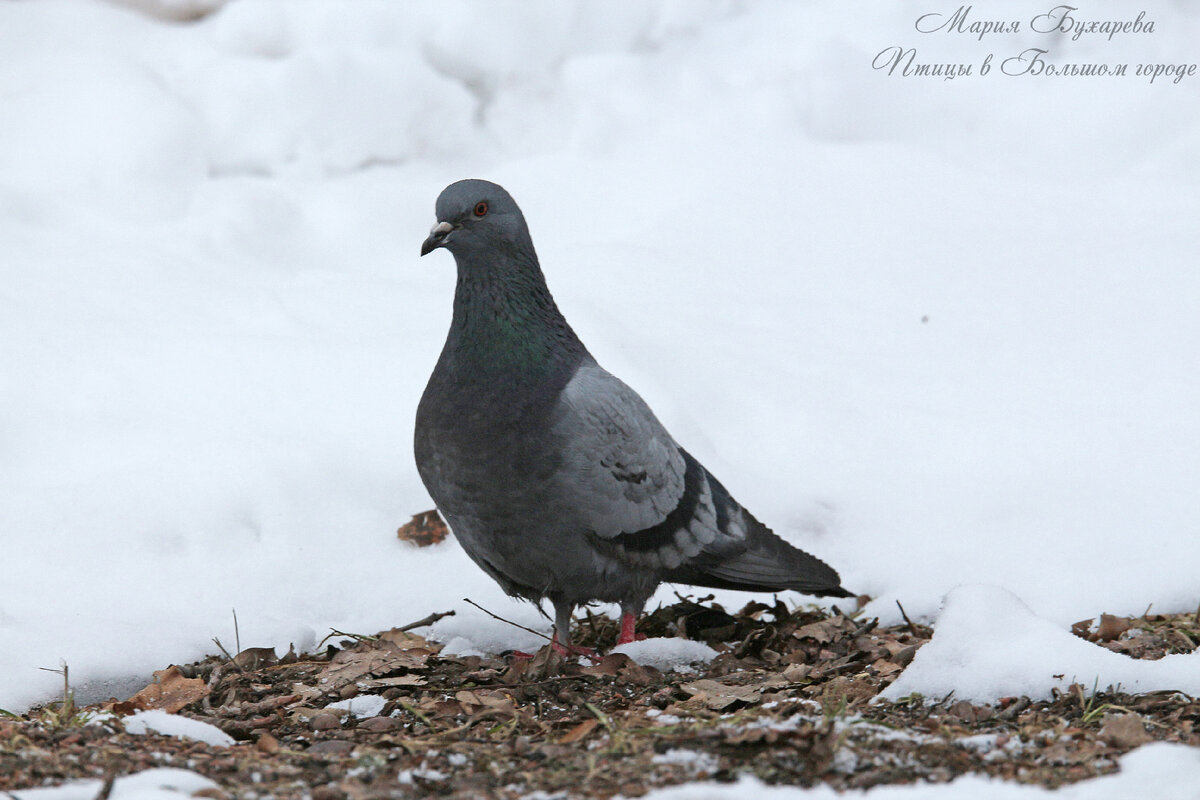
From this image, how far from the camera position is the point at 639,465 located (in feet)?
12.3

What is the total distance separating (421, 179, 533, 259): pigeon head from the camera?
3.73m

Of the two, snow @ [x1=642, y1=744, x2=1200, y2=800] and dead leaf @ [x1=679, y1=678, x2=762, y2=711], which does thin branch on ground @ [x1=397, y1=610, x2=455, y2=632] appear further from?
snow @ [x1=642, y1=744, x2=1200, y2=800]

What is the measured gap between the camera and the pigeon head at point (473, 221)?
3.73 metres

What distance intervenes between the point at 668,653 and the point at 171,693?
1525mm

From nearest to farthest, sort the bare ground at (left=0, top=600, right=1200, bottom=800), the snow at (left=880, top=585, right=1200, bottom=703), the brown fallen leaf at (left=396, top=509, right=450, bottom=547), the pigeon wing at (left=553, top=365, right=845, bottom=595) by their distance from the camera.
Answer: the bare ground at (left=0, top=600, right=1200, bottom=800) → the snow at (left=880, top=585, right=1200, bottom=703) → the pigeon wing at (left=553, top=365, right=845, bottom=595) → the brown fallen leaf at (left=396, top=509, right=450, bottom=547)

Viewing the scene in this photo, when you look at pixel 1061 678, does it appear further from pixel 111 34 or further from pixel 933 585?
pixel 111 34

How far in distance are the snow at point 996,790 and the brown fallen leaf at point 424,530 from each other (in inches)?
95.5

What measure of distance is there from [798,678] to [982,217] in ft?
14.1

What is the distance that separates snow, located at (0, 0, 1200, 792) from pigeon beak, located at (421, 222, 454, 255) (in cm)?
136

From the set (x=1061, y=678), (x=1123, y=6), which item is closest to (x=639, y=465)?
(x=1061, y=678)

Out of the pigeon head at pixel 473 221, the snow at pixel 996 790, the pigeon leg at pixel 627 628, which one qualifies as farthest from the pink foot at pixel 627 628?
the snow at pixel 996 790

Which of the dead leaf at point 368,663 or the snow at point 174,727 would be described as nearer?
the snow at point 174,727

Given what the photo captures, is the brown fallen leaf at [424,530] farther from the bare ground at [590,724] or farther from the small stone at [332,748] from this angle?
the small stone at [332,748]

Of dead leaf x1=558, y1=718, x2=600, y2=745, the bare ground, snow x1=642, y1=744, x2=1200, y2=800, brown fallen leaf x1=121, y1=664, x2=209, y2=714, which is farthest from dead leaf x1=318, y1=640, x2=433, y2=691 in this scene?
snow x1=642, y1=744, x2=1200, y2=800
